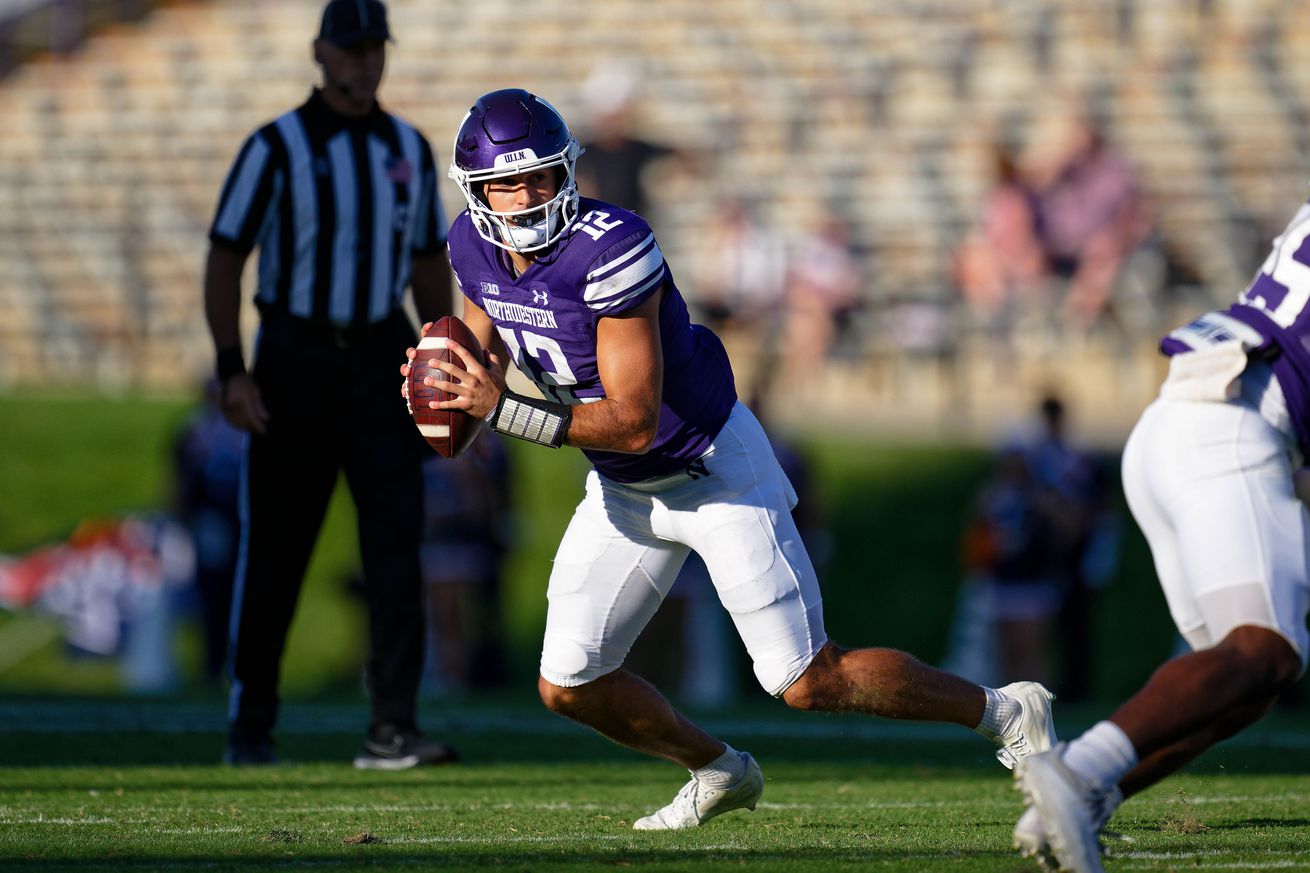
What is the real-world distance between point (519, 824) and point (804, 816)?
26.1 inches

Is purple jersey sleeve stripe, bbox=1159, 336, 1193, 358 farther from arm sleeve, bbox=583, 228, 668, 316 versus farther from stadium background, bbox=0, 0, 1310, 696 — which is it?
stadium background, bbox=0, 0, 1310, 696

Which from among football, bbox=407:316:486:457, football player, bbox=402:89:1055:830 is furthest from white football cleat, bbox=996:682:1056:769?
football, bbox=407:316:486:457

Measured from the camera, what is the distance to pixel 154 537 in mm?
10250

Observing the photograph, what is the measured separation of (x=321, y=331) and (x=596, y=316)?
164 cm

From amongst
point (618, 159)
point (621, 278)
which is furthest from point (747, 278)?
point (621, 278)

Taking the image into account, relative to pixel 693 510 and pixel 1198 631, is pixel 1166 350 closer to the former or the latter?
pixel 1198 631

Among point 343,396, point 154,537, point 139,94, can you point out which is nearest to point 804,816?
point 343,396

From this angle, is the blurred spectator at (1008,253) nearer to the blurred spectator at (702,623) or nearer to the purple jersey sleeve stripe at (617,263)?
the blurred spectator at (702,623)

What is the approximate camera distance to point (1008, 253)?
10188mm

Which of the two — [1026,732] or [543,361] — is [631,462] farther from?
[1026,732]

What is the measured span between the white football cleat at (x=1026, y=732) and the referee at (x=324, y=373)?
1.81 meters

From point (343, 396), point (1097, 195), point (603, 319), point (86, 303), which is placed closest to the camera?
point (603, 319)

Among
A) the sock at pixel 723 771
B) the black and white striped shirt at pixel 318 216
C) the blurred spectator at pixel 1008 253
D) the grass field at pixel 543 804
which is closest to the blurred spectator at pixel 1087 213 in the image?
the blurred spectator at pixel 1008 253

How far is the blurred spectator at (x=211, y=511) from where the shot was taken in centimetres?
938
